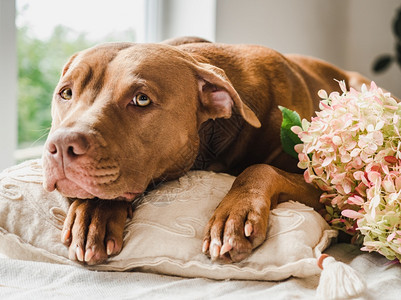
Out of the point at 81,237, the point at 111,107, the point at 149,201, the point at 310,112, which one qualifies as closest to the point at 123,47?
the point at 111,107

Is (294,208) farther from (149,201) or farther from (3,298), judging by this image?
(3,298)

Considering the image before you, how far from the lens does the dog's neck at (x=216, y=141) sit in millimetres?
2016

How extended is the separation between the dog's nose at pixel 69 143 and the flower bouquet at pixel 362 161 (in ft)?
2.19

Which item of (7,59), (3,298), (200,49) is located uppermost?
(200,49)

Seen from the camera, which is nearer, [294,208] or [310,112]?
[294,208]

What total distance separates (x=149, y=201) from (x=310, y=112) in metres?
0.92

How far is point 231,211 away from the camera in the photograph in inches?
60.2

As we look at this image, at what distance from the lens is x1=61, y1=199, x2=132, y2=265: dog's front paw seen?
147cm

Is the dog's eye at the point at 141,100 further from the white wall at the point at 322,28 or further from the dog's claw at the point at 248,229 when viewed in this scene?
the white wall at the point at 322,28

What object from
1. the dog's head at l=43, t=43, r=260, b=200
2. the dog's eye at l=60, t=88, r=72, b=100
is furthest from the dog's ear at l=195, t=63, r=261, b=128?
the dog's eye at l=60, t=88, r=72, b=100

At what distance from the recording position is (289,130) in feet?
6.24

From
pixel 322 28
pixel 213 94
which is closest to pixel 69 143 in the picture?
pixel 213 94

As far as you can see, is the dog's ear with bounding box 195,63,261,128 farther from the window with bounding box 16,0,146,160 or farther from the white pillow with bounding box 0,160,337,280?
the window with bounding box 16,0,146,160

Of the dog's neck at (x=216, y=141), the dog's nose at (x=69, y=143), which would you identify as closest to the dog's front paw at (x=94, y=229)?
the dog's nose at (x=69, y=143)
